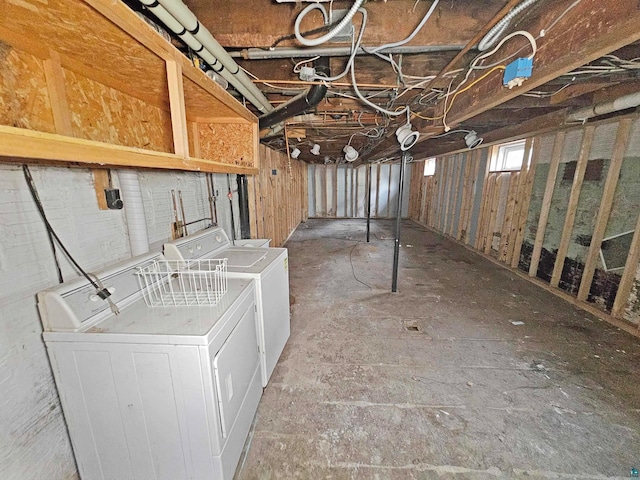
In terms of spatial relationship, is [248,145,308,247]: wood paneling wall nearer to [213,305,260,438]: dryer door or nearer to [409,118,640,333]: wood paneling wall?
[213,305,260,438]: dryer door

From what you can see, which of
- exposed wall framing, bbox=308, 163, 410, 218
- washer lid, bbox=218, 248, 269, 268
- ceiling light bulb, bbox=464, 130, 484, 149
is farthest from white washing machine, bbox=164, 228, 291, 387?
exposed wall framing, bbox=308, 163, 410, 218

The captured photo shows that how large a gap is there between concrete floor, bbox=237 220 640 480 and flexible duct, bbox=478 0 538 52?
6.93 feet

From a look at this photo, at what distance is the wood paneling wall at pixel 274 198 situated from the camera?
3732 millimetres

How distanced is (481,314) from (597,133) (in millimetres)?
2360

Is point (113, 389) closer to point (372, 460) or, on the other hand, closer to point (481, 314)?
point (372, 460)

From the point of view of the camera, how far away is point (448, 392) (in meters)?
1.75

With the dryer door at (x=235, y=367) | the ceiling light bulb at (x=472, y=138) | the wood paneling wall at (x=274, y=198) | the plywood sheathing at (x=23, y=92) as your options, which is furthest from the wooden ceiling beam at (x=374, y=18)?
the ceiling light bulb at (x=472, y=138)

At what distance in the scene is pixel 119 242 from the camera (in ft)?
4.65

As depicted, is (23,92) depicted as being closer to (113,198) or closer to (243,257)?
(113,198)

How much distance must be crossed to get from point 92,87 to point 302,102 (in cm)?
127

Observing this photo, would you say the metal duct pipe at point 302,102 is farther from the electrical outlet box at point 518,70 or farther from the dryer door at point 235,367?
the dryer door at point 235,367

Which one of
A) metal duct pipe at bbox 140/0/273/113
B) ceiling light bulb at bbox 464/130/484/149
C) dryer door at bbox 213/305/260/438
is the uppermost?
ceiling light bulb at bbox 464/130/484/149

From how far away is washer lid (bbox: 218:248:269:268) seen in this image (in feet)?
5.81

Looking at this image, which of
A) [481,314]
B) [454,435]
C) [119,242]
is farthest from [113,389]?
[481,314]
